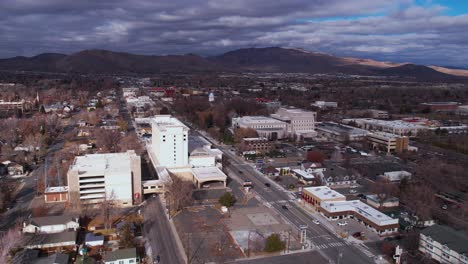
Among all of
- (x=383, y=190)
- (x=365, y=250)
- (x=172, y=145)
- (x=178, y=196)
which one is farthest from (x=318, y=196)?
(x=172, y=145)

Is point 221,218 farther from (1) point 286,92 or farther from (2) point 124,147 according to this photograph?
(1) point 286,92

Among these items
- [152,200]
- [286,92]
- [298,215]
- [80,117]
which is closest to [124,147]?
[152,200]

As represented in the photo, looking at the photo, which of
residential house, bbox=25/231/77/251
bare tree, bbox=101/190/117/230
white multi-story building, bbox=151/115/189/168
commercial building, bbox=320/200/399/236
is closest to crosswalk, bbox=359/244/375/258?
commercial building, bbox=320/200/399/236

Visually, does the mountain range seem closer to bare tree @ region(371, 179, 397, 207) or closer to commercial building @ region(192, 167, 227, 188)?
commercial building @ region(192, 167, 227, 188)

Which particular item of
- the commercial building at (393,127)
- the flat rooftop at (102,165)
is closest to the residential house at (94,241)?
the flat rooftop at (102,165)

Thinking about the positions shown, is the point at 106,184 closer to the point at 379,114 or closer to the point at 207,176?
the point at 207,176
